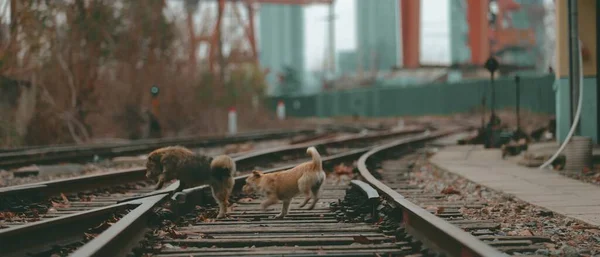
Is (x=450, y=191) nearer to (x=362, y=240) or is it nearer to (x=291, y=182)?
(x=291, y=182)

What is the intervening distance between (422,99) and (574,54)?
1508 inches

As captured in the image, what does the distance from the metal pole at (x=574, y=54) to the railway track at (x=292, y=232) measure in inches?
262

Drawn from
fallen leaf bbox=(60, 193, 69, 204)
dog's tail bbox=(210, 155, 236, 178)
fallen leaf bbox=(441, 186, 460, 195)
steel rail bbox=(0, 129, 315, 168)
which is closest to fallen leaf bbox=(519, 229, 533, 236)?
dog's tail bbox=(210, 155, 236, 178)

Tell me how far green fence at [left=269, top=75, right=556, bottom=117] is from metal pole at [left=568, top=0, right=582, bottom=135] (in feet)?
68.9

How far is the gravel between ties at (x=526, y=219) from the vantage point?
6785 millimetres

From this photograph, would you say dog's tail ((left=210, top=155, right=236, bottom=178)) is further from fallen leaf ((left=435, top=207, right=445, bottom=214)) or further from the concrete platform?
the concrete platform

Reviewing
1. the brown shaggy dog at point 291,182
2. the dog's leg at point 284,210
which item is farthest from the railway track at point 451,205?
the dog's leg at point 284,210

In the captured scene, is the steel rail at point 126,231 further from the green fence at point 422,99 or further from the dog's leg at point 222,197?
the green fence at point 422,99

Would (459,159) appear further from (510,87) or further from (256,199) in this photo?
(510,87)

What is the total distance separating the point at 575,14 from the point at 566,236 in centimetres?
788

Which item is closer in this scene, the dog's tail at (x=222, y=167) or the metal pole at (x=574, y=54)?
the dog's tail at (x=222, y=167)

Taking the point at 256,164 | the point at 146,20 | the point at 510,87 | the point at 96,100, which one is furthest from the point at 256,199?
the point at 510,87

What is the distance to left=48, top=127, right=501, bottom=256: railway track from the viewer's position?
6016mm

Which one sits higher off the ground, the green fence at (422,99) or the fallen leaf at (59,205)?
the fallen leaf at (59,205)
